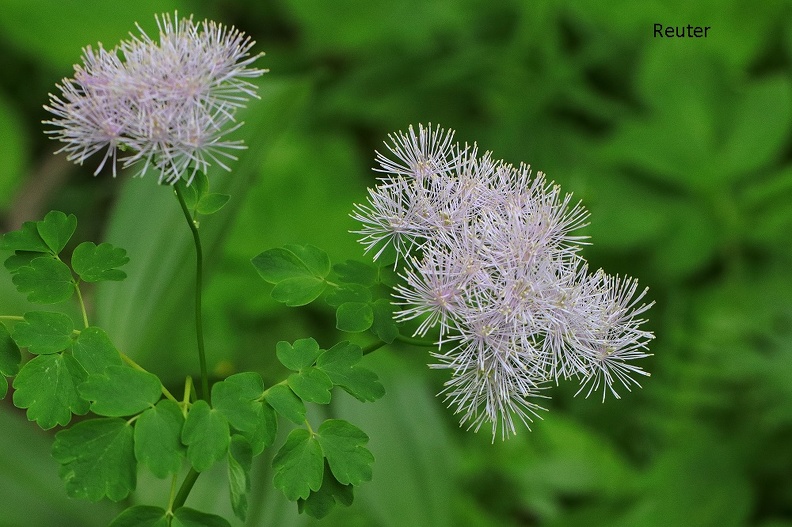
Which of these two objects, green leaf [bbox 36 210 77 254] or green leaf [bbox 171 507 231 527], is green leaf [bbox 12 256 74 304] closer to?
green leaf [bbox 36 210 77 254]

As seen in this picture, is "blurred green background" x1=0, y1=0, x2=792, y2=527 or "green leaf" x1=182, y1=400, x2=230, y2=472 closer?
"green leaf" x1=182, y1=400, x2=230, y2=472

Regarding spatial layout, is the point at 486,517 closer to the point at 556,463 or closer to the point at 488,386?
the point at 556,463

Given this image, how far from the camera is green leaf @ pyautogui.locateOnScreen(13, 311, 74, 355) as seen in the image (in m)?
0.63

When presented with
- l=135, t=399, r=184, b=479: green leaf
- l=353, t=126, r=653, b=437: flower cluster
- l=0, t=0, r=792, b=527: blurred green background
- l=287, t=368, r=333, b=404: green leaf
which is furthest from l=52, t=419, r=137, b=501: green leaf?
l=0, t=0, r=792, b=527: blurred green background

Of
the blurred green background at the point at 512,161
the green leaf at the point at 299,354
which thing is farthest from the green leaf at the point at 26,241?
the blurred green background at the point at 512,161

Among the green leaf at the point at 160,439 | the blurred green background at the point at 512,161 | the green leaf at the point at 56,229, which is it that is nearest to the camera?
the green leaf at the point at 160,439

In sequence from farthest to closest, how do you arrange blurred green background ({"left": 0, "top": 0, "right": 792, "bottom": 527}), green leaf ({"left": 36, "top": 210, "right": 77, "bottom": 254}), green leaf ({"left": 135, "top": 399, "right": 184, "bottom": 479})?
1. blurred green background ({"left": 0, "top": 0, "right": 792, "bottom": 527})
2. green leaf ({"left": 36, "top": 210, "right": 77, "bottom": 254})
3. green leaf ({"left": 135, "top": 399, "right": 184, "bottom": 479})

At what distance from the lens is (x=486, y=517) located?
155cm

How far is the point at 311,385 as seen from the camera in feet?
2.09

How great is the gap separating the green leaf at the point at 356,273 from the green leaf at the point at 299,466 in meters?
0.14

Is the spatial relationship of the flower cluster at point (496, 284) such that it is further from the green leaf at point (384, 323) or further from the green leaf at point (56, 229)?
the green leaf at point (56, 229)

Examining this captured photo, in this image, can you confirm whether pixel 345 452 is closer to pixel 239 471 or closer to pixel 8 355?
pixel 239 471

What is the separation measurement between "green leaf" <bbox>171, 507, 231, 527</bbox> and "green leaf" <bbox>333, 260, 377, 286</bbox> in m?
0.22

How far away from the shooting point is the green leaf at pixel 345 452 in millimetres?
629
